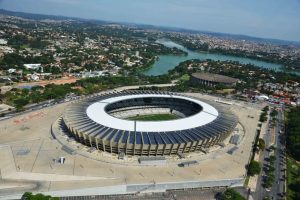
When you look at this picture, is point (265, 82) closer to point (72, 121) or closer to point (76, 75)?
point (76, 75)

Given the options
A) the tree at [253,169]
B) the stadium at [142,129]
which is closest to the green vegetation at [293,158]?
the tree at [253,169]

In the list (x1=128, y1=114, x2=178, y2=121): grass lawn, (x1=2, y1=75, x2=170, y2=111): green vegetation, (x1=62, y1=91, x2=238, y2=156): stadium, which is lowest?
(x1=2, y1=75, x2=170, y2=111): green vegetation

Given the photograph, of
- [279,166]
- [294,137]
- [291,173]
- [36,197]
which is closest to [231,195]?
[291,173]

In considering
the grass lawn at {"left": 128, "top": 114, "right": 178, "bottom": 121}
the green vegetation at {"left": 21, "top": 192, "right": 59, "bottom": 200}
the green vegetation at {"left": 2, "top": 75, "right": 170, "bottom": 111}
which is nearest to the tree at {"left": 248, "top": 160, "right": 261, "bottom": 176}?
the grass lawn at {"left": 128, "top": 114, "right": 178, "bottom": 121}

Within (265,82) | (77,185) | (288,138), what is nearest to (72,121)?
(77,185)

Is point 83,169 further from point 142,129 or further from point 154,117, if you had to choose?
point 154,117

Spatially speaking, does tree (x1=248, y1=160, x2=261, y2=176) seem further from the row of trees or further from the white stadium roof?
the row of trees
